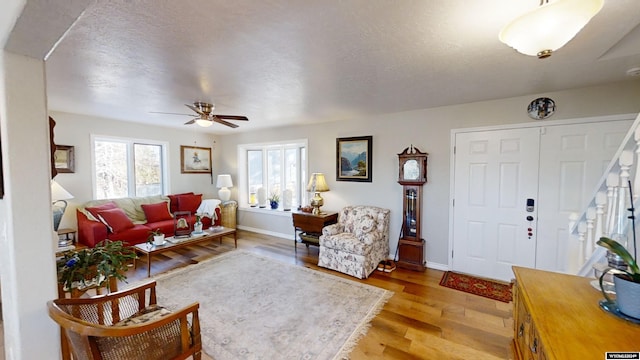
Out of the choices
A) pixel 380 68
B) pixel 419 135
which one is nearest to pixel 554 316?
pixel 380 68

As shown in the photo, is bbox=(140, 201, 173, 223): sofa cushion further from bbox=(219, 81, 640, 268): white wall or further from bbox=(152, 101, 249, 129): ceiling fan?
bbox=(219, 81, 640, 268): white wall

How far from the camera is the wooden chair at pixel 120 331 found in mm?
1139

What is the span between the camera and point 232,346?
6.68 ft

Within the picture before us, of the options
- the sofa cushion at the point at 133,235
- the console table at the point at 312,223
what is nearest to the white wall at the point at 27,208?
the sofa cushion at the point at 133,235

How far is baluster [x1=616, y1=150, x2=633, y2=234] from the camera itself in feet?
5.12

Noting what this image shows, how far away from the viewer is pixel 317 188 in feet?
14.5

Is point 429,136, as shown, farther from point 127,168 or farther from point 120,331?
point 127,168

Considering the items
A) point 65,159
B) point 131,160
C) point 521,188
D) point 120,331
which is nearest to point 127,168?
point 131,160

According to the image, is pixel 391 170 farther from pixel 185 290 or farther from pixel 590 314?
pixel 185 290

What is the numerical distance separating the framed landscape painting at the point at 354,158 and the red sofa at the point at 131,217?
8.81ft

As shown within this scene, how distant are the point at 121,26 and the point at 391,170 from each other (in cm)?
348

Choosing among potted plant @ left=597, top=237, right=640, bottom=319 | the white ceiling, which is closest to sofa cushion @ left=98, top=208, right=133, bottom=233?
the white ceiling

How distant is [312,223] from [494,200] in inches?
103

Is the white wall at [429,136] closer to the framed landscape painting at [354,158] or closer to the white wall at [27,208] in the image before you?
the framed landscape painting at [354,158]
